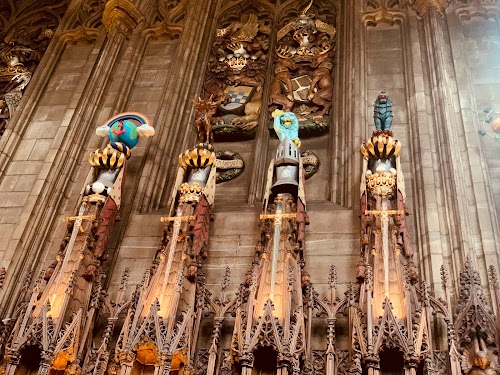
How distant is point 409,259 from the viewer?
9.55 metres

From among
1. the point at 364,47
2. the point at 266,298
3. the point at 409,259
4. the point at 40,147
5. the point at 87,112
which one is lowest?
the point at 266,298

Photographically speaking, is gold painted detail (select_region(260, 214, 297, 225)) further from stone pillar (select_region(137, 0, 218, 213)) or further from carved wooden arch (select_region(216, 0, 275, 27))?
carved wooden arch (select_region(216, 0, 275, 27))

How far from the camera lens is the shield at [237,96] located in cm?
1402

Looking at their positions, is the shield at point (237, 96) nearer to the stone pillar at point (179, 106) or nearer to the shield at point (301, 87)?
the stone pillar at point (179, 106)

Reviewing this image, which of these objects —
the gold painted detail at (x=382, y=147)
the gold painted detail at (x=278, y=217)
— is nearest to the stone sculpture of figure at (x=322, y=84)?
the gold painted detail at (x=382, y=147)

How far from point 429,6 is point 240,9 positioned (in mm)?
4564

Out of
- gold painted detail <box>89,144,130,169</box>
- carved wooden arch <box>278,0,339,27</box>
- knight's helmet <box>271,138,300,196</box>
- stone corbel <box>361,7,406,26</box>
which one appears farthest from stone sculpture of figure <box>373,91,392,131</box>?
carved wooden arch <box>278,0,339,27</box>

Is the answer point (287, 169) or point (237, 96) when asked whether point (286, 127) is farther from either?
point (237, 96)

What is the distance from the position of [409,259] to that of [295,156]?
7.85ft

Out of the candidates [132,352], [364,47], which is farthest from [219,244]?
[364,47]

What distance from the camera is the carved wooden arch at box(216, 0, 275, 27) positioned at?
16.3 m

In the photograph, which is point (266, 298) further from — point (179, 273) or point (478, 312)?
point (478, 312)

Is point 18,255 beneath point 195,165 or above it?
beneath

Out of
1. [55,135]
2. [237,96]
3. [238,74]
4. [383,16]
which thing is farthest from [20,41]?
[383,16]
